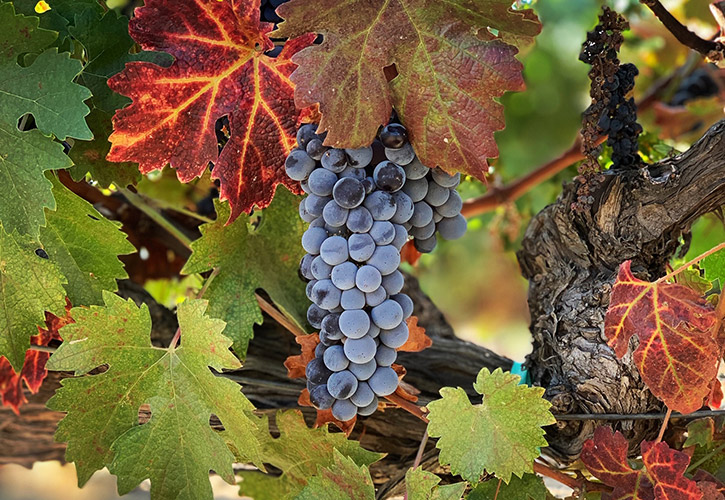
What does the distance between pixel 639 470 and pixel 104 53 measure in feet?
1.81

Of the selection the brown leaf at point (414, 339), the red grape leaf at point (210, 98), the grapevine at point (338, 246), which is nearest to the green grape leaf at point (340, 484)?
the grapevine at point (338, 246)

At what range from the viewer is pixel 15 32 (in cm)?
57

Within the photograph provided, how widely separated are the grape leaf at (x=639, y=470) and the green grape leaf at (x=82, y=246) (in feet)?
1.39

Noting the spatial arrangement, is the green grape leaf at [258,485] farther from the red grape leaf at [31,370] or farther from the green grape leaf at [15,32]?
the green grape leaf at [15,32]

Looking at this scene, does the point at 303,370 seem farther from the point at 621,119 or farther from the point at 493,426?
the point at 621,119

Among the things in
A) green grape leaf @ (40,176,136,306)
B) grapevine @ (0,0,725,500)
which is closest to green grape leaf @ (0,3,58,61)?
grapevine @ (0,0,725,500)

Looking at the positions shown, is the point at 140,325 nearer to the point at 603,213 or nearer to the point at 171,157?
the point at 171,157

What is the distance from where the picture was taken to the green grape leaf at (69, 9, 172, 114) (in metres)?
0.63

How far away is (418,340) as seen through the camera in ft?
2.14

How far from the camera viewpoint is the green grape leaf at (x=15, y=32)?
0.57m

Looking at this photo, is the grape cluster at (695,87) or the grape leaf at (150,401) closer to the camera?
the grape leaf at (150,401)

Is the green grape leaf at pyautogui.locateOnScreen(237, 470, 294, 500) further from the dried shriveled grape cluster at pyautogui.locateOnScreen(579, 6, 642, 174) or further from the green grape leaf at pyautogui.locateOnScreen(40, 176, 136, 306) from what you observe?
the dried shriveled grape cluster at pyautogui.locateOnScreen(579, 6, 642, 174)

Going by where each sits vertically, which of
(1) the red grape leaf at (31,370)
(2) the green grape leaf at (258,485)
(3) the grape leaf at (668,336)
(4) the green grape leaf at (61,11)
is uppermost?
(3) the grape leaf at (668,336)

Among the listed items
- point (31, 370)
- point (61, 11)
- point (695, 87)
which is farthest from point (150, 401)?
point (695, 87)
